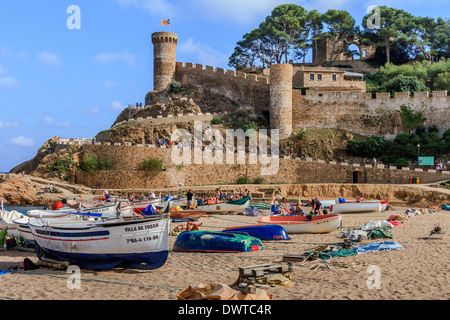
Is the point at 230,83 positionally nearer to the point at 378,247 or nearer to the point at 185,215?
the point at 185,215

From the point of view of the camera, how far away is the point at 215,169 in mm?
29297

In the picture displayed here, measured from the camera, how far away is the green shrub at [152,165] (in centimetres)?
2841

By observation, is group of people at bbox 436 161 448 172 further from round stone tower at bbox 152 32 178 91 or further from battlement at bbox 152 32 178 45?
battlement at bbox 152 32 178 45

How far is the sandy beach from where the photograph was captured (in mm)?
7328

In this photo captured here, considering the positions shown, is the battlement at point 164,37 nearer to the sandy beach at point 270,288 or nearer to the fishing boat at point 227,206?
the fishing boat at point 227,206

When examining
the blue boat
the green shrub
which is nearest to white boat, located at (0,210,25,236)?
the blue boat

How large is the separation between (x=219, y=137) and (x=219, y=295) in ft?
84.1

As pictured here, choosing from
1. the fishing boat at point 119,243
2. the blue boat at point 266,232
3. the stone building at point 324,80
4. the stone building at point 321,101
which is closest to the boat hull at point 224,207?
the blue boat at point 266,232

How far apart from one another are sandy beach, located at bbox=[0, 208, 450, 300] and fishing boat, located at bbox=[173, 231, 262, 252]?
0.84 ft

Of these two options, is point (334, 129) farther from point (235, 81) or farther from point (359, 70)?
point (359, 70)

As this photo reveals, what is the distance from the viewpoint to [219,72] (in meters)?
38.6

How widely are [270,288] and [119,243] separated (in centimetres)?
353

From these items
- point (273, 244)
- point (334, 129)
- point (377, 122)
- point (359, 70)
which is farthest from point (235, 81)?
point (273, 244)

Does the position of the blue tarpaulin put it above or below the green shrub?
below
